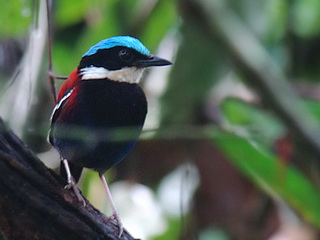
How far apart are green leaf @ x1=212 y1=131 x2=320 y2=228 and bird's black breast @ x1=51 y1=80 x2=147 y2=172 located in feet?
4.71

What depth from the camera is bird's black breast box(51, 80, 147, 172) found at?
1368mm

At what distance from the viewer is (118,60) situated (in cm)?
154

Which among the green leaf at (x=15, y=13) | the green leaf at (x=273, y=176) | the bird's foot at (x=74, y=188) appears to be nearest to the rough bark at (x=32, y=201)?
the bird's foot at (x=74, y=188)

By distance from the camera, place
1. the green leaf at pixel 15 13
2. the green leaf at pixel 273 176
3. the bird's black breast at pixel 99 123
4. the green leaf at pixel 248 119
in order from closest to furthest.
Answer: the bird's black breast at pixel 99 123, the green leaf at pixel 15 13, the green leaf at pixel 273 176, the green leaf at pixel 248 119

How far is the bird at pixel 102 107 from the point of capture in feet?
4.52

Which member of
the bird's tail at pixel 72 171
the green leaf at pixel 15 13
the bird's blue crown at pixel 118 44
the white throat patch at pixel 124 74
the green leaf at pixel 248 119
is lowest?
the green leaf at pixel 248 119

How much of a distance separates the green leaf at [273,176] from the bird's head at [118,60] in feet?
4.55

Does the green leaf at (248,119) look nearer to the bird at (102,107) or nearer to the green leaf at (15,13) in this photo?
the green leaf at (15,13)

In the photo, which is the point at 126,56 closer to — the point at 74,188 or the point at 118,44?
the point at 118,44

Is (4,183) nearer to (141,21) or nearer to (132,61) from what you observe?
(132,61)

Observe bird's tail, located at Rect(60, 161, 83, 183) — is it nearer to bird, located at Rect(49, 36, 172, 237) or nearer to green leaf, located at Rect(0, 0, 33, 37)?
bird, located at Rect(49, 36, 172, 237)

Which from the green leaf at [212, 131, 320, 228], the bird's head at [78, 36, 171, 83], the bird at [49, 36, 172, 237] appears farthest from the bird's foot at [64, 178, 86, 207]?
the green leaf at [212, 131, 320, 228]

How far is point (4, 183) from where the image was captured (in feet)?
4.58

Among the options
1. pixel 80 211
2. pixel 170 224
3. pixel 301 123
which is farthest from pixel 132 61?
pixel 170 224
